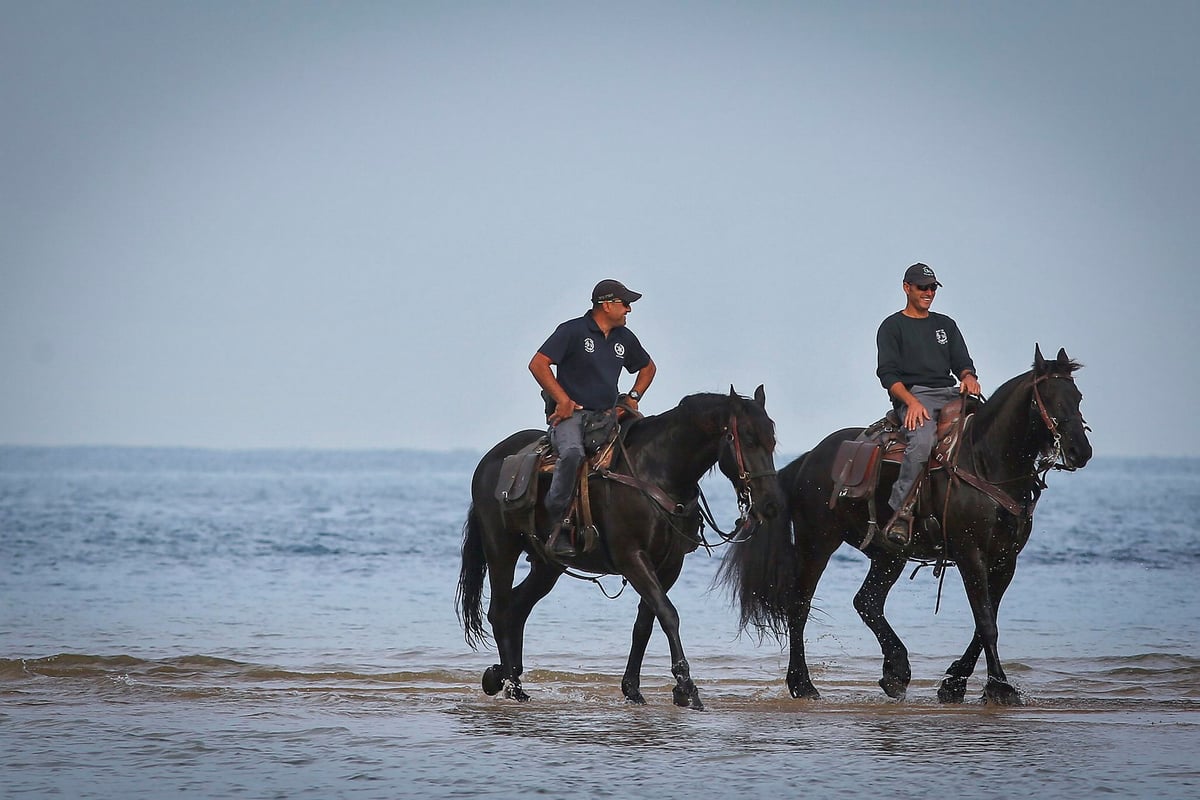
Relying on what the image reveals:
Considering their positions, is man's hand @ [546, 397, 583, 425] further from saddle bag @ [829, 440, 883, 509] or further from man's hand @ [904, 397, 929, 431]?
man's hand @ [904, 397, 929, 431]

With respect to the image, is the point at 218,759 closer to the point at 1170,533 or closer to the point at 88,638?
the point at 88,638

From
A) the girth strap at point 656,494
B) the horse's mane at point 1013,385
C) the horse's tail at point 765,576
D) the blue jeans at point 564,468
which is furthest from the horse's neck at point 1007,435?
the blue jeans at point 564,468

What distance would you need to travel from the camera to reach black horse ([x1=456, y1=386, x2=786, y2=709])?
911 cm

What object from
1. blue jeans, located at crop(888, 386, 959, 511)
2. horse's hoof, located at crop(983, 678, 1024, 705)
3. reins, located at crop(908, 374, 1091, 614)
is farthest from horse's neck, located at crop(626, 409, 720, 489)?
horse's hoof, located at crop(983, 678, 1024, 705)

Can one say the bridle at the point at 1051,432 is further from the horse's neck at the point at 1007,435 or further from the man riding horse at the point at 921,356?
the man riding horse at the point at 921,356

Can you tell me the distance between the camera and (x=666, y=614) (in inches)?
365

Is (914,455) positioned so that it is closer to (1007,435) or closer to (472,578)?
(1007,435)

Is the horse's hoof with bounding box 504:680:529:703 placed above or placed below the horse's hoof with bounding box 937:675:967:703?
below

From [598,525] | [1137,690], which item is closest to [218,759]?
[598,525]

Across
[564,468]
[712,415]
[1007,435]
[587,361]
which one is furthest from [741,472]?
[1007,435]

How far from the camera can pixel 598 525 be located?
32.2 ft

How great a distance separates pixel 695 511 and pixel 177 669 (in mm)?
5432

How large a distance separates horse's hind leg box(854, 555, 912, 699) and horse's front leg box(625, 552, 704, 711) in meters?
1.83

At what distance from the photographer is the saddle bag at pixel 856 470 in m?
10.4
